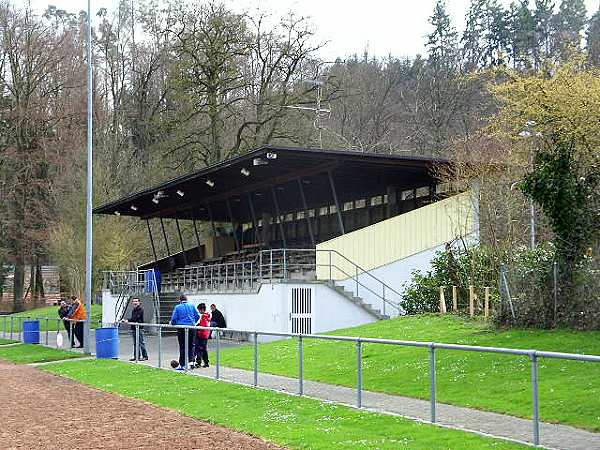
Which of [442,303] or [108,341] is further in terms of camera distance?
[442,303]

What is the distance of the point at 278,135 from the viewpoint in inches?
2036

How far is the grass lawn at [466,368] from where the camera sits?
1224 cm

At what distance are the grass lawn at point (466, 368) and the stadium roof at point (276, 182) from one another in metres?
7.82

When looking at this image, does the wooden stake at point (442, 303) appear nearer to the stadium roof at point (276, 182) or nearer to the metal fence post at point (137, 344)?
the stadium roof at point (276, 182)

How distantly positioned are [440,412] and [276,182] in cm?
2602

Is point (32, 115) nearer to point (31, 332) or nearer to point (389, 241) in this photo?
point (31, 332)

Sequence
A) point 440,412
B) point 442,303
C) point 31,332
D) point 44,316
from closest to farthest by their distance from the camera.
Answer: point 440,412 → point 442,303 → point 31,332 → point 44,316

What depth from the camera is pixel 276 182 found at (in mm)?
38906

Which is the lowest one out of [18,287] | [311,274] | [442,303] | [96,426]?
[96,426]

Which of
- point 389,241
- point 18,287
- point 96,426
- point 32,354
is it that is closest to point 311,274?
point 389,241

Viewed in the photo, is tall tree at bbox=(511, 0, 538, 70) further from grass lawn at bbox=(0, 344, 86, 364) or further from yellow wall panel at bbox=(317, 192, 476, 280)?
grass lawn at bbox=(0, 344, 86, 364)

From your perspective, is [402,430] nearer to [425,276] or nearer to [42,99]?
[425,276]

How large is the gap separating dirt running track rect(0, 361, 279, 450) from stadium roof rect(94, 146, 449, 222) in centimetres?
1500

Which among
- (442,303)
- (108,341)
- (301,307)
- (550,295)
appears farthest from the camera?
(301,307)
